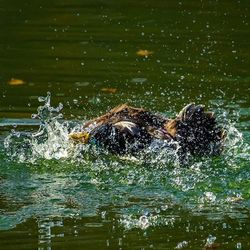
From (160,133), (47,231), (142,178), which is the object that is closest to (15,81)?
(160,133)

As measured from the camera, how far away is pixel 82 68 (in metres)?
13.9

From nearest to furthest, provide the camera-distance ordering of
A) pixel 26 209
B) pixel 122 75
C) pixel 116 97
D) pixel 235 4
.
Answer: pixel 26 209, pixel 116 97, pixel 122 75, pixel 235 4

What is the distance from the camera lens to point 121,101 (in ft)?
40.7

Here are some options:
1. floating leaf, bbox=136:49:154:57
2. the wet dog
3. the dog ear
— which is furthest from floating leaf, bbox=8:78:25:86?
the dog ear

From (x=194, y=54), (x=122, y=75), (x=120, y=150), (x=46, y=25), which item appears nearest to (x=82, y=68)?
(x=122, y=75)

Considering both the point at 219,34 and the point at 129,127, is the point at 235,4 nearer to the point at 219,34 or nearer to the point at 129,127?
the point at 219,34

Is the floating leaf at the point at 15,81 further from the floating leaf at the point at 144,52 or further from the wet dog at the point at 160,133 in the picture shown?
the wet dog at the point at 160,133

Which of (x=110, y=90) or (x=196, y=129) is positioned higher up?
(x=110, y=90)

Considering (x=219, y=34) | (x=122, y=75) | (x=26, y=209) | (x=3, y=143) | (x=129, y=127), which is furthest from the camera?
(x=219, y=34)

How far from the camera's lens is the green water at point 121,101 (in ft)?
26.2

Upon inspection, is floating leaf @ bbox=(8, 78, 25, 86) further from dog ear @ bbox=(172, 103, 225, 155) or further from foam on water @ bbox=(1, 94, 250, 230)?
dog ear @ bbox=(172, 103, 225, 155)

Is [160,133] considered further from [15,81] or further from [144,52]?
[144,52]

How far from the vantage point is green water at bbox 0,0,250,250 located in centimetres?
800

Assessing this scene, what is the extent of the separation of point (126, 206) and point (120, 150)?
46.5 inches
